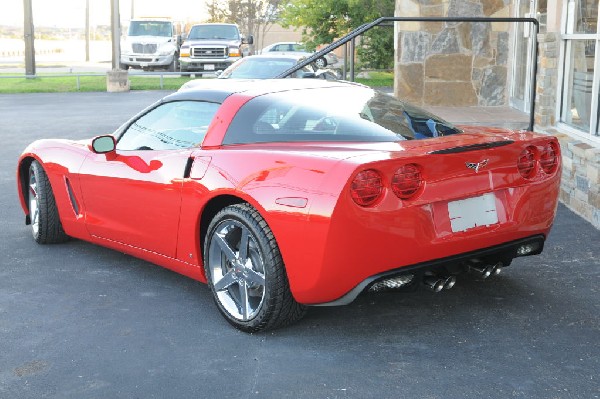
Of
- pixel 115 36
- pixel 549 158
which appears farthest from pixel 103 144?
pixel 115 36

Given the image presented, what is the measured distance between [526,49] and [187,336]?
10.6 m

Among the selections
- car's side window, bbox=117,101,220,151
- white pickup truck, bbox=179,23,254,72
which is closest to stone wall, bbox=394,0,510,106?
car's side window, bbox=117,101,220,151

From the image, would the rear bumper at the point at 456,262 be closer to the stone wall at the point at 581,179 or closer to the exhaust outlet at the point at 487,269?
the exhaust outlet at the point at 487,269

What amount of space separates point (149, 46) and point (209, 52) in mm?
4281

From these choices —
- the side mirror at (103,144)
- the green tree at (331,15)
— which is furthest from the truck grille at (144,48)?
the side mirror at (103,144)

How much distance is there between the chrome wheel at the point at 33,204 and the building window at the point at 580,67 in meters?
4.95

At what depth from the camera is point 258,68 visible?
60.1 feet

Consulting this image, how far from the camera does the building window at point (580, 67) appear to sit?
28.2ft

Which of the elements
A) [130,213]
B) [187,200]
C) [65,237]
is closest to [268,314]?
[187,200]

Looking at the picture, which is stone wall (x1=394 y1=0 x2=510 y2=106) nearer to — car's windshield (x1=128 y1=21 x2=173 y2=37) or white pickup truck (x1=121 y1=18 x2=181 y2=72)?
white pickup truck (x1=121 y1=18 x2=181 y2=72)

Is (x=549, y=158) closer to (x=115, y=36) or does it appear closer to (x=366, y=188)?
(x=366, y=188)

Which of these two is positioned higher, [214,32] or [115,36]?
[214,32]

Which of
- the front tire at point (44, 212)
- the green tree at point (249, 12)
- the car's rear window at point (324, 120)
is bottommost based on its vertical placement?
the front tire at point (44, 212)

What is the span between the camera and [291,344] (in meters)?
4.93
